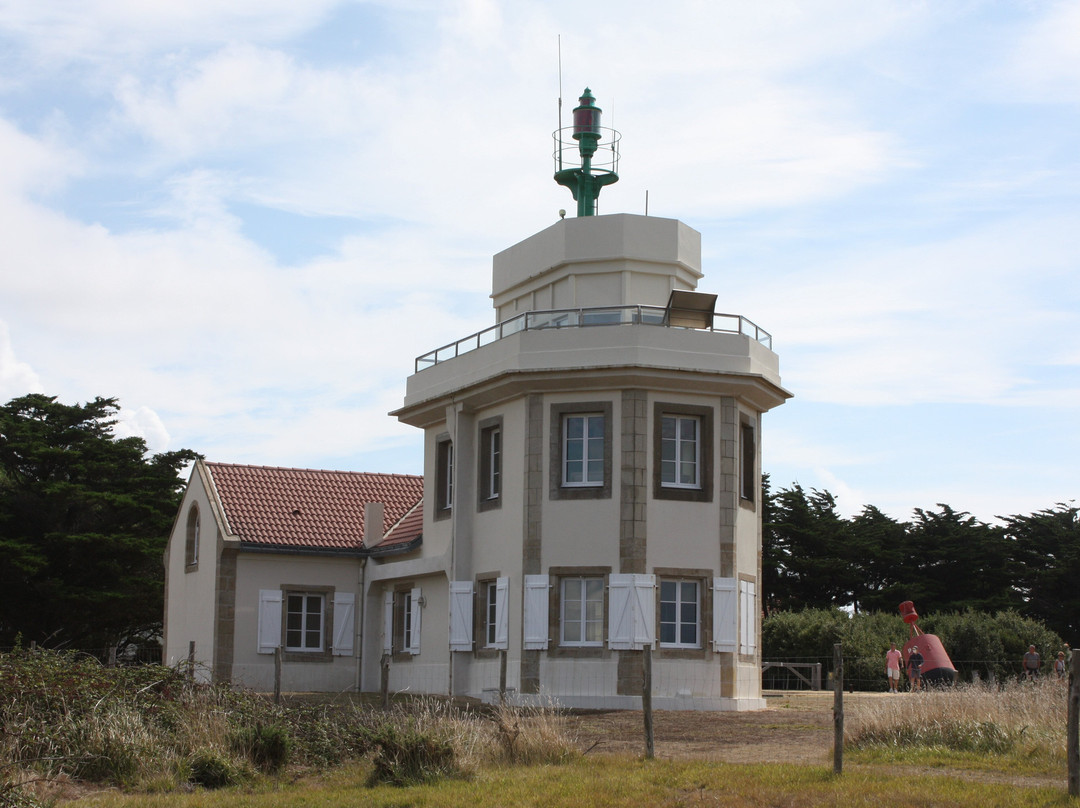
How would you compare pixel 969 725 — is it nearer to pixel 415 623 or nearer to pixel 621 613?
pixel 621 613

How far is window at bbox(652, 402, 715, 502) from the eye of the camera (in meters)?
25.4

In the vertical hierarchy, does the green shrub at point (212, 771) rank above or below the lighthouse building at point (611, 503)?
below

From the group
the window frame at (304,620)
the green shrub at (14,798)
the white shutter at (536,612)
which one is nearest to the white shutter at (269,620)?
the window frame at (304,620)

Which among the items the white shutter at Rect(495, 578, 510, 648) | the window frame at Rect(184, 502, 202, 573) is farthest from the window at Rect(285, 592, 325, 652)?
the white shutter at Rect(495, 578, 510, 648)

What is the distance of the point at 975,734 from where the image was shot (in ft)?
51.5

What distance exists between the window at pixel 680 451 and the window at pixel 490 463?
348 cm

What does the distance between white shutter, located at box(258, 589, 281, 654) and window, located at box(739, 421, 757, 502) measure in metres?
10.9

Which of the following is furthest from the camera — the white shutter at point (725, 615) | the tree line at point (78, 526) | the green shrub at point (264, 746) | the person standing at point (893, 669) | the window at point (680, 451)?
the tree line at point (78, 526)

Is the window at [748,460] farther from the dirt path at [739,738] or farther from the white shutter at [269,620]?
the white shutter at [269,620]

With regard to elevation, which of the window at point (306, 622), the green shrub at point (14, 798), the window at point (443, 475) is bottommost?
the green shrub at point (14, 798)

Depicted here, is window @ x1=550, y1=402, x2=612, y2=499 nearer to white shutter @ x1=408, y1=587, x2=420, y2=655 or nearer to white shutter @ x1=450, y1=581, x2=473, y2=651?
white shutter @ x1=450, y1=581, x2=473, y2=651

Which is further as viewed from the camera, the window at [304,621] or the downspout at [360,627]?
the downspout at [360,627]

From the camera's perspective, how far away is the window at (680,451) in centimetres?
2556

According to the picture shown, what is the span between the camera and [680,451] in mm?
25719
